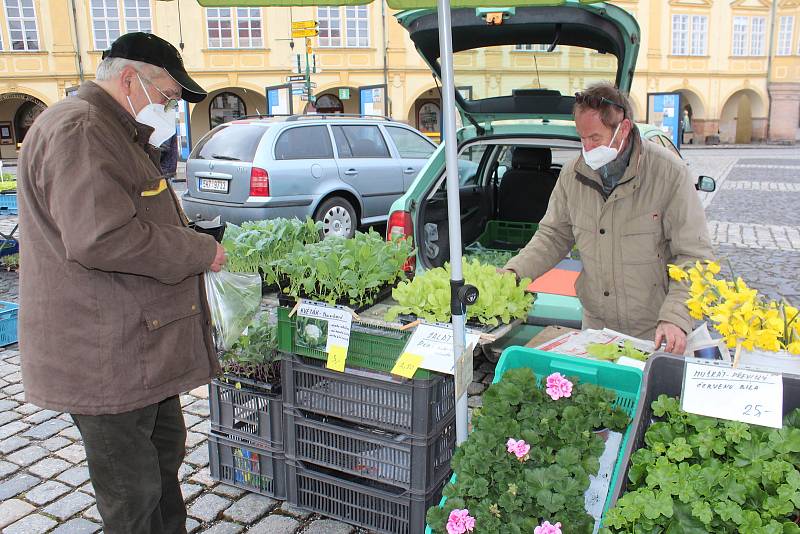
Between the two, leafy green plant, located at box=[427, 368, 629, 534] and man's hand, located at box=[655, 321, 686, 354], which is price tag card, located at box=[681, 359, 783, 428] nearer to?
leafy green plant, located at box=[427, 368, 629, 534]

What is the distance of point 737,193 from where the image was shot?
15.1 meters

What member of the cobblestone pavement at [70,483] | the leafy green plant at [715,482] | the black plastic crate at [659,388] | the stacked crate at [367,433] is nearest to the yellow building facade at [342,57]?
the cobblestone pavement at [70,483]

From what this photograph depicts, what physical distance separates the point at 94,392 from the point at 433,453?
51.6 inches

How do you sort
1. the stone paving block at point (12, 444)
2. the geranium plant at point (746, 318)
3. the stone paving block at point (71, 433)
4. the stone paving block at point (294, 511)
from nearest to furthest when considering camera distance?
1. the geranium plant at point (746, 318)
2. the stone paving block at point (294, 511)
3. the stone paving block at point (12, 444)
4. the stone paving block at point (71, 433)

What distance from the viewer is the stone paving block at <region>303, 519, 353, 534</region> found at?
3.09m

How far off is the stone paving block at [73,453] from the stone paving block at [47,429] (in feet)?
0.79

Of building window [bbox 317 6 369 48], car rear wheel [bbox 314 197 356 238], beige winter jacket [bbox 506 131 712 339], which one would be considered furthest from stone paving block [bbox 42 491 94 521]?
building window [bbox 317 6 369 48]

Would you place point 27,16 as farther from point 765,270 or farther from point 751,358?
point 751,358

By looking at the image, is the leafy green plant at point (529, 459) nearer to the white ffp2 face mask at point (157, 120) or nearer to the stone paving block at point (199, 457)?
the white ffp2 face mask at point (157, 120)

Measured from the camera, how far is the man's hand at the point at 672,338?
245cm

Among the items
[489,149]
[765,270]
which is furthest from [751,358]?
[765,270]

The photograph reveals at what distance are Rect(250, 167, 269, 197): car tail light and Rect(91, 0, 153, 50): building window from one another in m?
22.3

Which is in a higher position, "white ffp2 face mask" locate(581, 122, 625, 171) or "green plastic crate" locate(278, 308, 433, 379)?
"white ffp2 face mask" locate(581, 122, 625, 171)

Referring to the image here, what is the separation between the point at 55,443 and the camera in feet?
13.2
